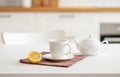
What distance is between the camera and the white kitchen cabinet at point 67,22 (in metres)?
3.54

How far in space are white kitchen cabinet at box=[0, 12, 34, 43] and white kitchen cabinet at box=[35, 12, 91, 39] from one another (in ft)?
0.28

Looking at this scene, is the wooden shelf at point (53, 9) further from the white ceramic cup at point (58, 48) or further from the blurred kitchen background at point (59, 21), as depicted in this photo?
the white ceramic cup at point (58, 48)

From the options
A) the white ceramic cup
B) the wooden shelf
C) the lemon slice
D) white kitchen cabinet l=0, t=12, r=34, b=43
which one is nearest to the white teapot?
the white ceramic cup

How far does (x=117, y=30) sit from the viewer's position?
367cm

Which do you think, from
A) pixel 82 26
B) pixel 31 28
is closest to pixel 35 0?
pixel 31 28

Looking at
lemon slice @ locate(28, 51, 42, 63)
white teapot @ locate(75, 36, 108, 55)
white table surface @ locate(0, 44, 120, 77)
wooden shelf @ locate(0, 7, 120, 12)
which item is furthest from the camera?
wooden shelf @ locate(0, 7, 120, 12)

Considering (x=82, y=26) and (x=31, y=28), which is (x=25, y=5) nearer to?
(x=31, y=28)

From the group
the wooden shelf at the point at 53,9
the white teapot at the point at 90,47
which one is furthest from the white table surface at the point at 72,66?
the wooden shelf at the point at 53,9

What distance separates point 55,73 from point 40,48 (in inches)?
27.0

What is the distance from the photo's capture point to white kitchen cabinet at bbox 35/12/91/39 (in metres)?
3.54

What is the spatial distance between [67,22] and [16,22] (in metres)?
0.63

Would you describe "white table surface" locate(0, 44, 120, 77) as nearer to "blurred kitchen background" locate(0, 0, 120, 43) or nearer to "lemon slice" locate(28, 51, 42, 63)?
"lemon slice" locate(28, 51, 42, 63)

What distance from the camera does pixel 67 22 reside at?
140 inches

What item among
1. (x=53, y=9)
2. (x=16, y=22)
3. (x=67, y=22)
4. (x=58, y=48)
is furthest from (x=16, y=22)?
(x=58, y=48)
